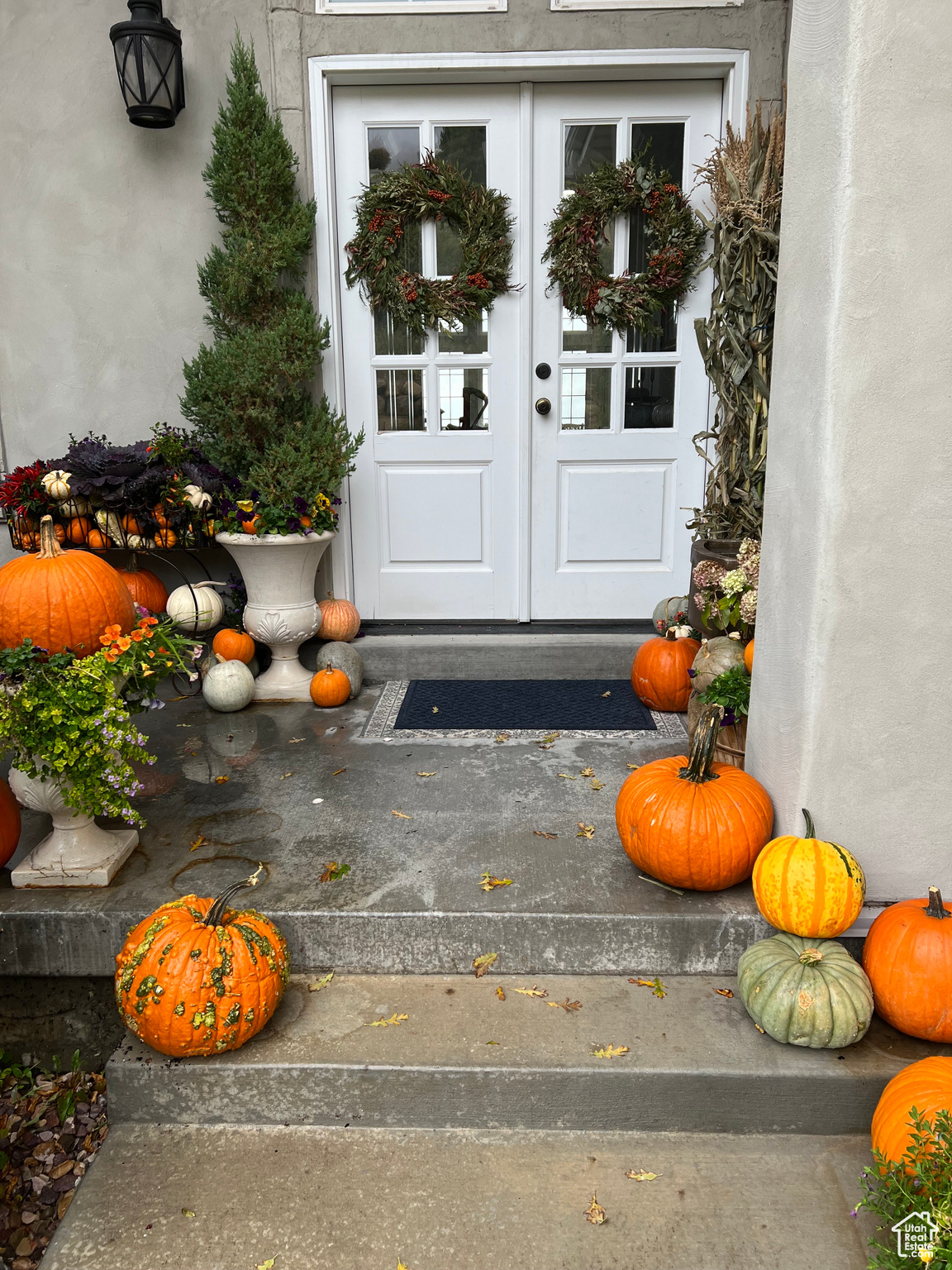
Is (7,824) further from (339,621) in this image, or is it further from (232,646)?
(339,621)

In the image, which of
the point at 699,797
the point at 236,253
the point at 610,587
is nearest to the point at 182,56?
the point at 236,253

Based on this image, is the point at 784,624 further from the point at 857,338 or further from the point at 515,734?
the point at 515,734

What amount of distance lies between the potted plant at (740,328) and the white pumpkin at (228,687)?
1.81m

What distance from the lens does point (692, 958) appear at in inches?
87.4

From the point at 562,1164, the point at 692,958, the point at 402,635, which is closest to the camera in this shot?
the point at 562,1164

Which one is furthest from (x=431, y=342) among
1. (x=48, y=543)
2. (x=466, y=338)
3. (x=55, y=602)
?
(x=55, y=602)

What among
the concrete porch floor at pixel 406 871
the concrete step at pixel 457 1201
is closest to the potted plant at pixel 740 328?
the concrete porch floor at pixel 406 871

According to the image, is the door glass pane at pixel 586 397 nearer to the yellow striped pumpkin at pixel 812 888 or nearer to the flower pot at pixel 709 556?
the flower pot at pixel 709 556

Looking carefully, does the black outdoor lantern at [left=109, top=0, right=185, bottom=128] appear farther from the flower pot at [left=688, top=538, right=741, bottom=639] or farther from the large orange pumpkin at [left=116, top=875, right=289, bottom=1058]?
the large orange pumpkin at [left=116, top=875, right=289, bottom=1058]

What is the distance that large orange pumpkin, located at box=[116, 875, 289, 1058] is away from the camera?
6.24ft

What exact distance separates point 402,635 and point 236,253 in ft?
5.85

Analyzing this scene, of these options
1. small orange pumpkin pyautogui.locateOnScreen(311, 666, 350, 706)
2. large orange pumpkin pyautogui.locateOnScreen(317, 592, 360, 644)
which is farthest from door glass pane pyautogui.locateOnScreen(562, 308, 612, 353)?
small orange pumpkin pyautogui.locateOnScreen(311, 666, 350, 706)

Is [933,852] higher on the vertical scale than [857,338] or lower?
lower

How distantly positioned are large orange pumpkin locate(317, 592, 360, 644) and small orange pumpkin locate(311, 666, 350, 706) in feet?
1.22
